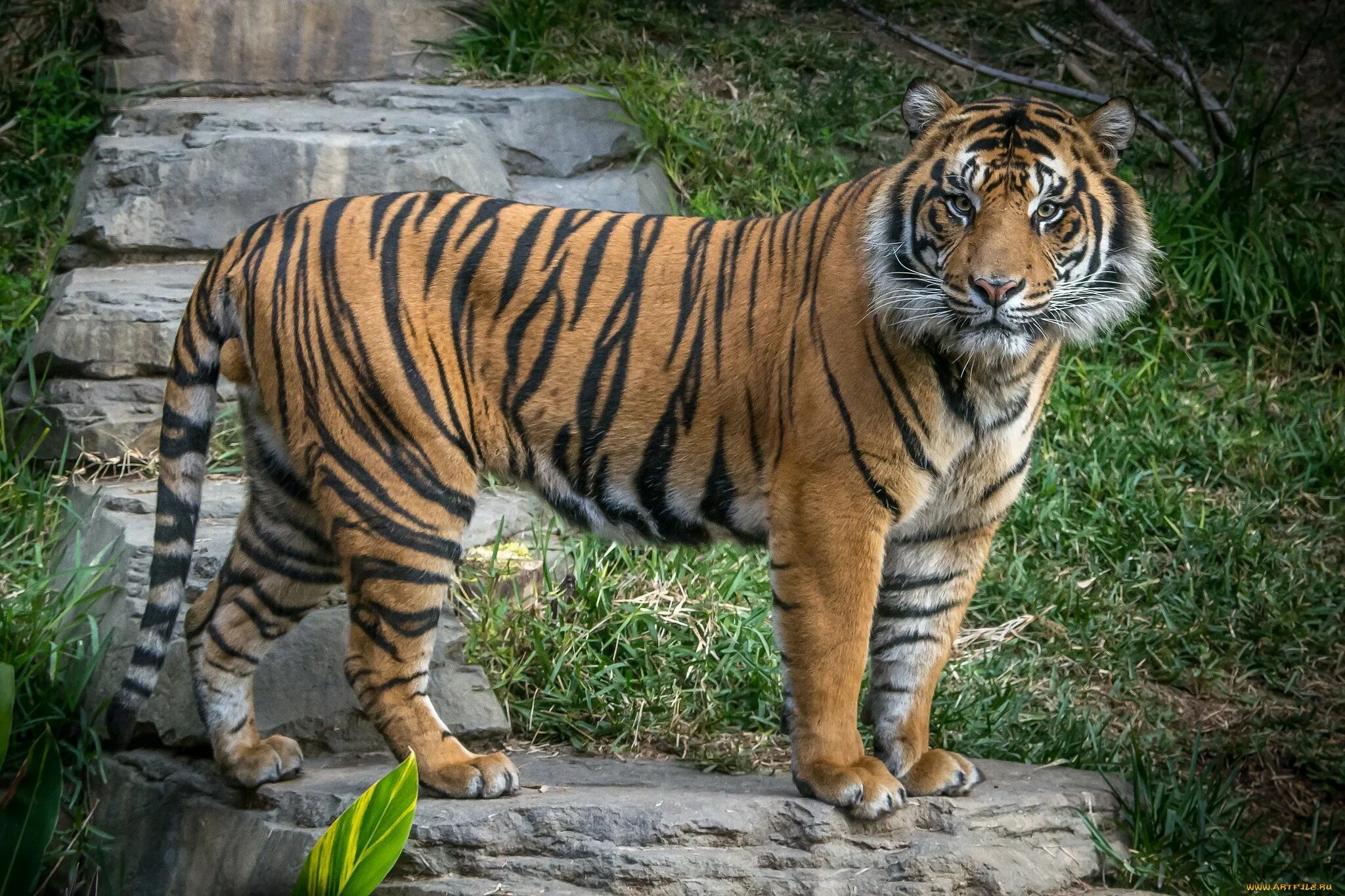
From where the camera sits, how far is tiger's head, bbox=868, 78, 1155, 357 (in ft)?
9.67

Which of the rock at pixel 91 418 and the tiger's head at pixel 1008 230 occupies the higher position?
the tiger's head at pixel 1008 230

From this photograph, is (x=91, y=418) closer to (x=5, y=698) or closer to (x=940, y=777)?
(x=5, y=698)

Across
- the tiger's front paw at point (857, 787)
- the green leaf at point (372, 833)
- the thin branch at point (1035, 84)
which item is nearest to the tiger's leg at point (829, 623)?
the tiger's front paw at point (857, 787)

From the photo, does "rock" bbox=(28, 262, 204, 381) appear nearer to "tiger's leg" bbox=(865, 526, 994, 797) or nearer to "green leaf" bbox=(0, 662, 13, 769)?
"green leaf" bbox=(0, 662, 13, 769)

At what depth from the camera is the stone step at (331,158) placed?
5.53 metres

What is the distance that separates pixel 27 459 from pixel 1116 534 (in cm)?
396

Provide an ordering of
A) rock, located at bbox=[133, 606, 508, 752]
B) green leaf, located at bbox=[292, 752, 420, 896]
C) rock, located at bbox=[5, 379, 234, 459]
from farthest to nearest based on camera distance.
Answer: rock, located at bbox=[5, 379, 234, 459] < rock, located at bbox=[133, 606, 508, 752] < green leaf, located at bbox=[292, 752, 420, 896]

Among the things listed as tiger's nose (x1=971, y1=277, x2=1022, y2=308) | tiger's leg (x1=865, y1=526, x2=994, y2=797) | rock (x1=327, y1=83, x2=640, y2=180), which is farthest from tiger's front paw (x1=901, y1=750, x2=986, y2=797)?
rock (x1=327, y1=83, x2=640, y2=180)

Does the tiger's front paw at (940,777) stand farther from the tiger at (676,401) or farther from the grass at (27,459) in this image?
the grass at (27,459)

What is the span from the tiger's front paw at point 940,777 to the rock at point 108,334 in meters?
3.11

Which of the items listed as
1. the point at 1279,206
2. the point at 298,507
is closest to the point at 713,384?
the point at 298,507

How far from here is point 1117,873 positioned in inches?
132

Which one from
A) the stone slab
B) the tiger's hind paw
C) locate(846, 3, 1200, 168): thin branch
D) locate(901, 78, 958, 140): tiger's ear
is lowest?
the stone slab

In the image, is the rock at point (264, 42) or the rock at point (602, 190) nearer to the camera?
the rock at point (602, 190)
